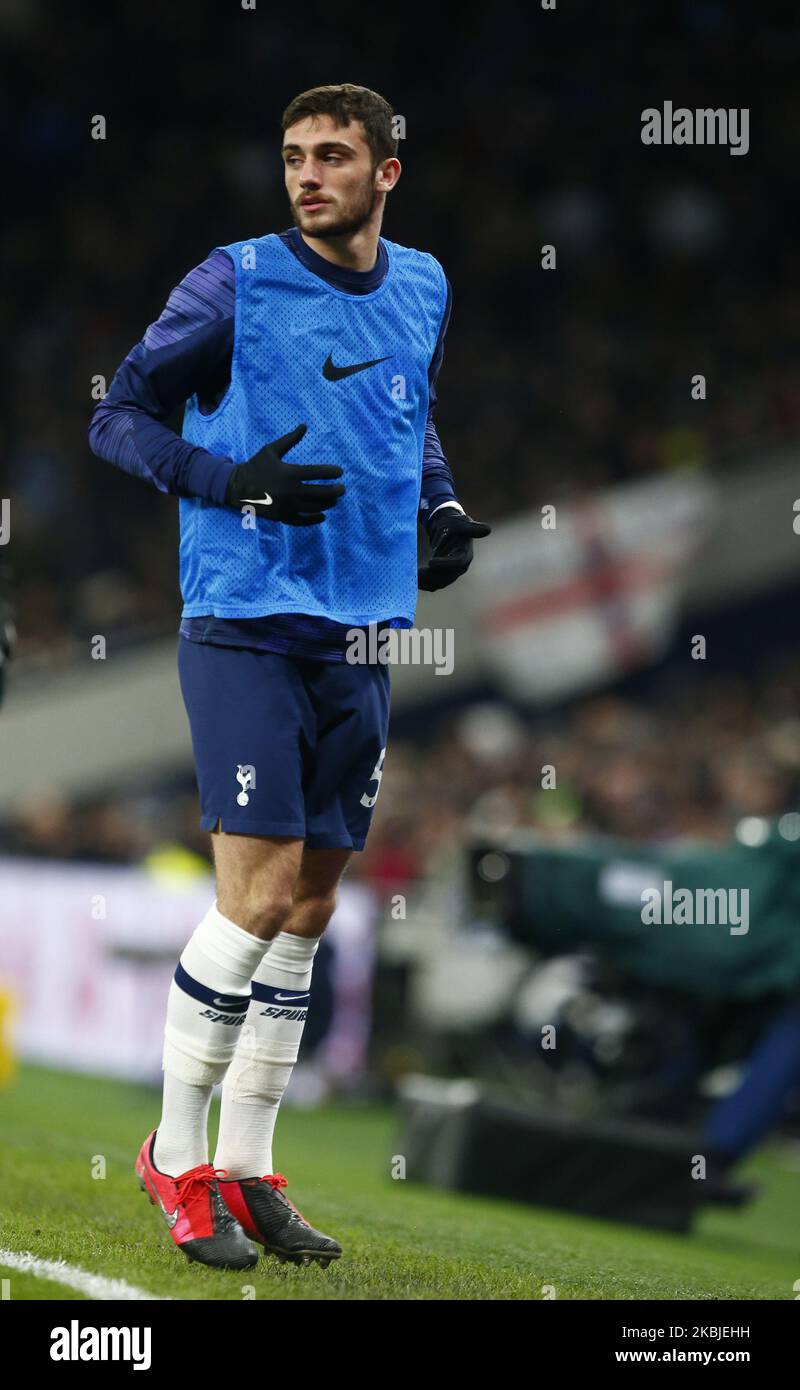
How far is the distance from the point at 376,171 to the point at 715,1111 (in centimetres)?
495

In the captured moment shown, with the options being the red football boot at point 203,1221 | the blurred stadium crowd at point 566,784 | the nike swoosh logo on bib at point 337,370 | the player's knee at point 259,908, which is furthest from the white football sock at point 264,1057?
the blurred stadium crowd at point 566,784

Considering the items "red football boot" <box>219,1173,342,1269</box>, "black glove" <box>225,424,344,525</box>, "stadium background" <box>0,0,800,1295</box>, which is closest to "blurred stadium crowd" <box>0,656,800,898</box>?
"stadium background" <box>0,0,800,1295</box>

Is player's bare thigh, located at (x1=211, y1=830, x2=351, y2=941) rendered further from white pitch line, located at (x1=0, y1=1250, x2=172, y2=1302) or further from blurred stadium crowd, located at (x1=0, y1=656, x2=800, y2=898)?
blurred stadium crowd, located at (x1=0, y1=656, x2=800, y2=898)

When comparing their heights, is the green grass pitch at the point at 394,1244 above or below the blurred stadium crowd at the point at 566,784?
below

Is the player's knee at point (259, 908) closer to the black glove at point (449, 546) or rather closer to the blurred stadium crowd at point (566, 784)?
the black glove at point (449, 546)

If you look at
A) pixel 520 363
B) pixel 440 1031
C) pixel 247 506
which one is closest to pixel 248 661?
pixel 247 506

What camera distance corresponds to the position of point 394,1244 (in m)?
4.66

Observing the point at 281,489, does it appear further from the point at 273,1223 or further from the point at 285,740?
the point at 273,1223

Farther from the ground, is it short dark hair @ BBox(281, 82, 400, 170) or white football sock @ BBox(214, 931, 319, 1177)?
short dark hair @ BBox(281, 82, 400, 170)

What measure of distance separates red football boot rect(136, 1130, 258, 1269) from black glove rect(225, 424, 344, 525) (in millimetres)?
1389

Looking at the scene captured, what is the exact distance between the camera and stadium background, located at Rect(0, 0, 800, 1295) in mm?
16156

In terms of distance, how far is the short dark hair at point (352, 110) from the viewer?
407cm

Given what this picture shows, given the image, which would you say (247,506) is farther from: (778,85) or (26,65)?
(26,65)

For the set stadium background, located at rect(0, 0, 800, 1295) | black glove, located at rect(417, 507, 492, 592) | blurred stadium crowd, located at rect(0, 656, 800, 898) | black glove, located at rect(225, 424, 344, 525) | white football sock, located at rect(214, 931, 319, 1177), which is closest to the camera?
black glove, located at rect(225, 424, 344, 525)
